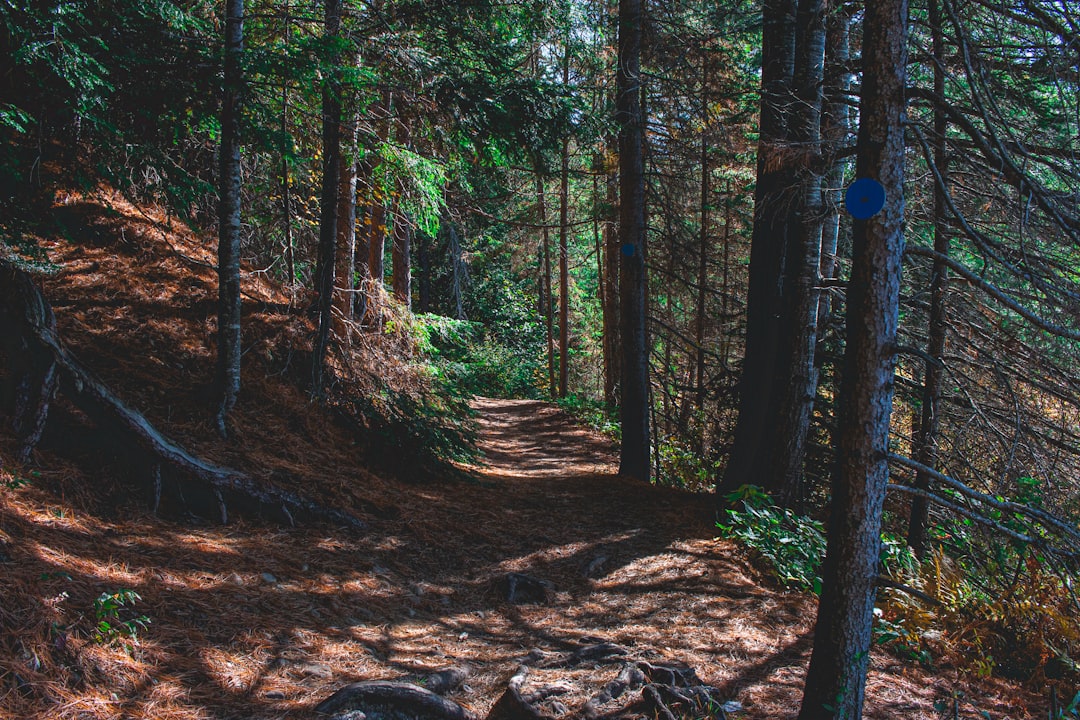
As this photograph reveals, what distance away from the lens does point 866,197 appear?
118 inches

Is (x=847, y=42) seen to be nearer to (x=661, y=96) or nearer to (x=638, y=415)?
(x=661, y=96)

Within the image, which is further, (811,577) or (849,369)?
(811,577)

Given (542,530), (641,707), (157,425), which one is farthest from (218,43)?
(641,707)

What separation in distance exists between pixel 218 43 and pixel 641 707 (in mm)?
6280

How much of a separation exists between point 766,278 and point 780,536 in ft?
10.0

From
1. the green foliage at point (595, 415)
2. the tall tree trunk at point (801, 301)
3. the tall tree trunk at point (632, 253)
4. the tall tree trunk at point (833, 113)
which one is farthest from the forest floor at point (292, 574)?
the green foliage at point (595, 415)

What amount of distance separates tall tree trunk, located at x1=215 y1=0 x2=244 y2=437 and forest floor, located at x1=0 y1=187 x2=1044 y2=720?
406mm

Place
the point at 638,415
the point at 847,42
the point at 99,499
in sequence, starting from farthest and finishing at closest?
1. the point at 638,415
2. the point at 847,42
3. the point at 99,499

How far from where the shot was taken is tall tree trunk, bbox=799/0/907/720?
9.99ft

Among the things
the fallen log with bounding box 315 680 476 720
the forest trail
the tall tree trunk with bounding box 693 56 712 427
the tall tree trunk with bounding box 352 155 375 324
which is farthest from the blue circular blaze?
the forest trail

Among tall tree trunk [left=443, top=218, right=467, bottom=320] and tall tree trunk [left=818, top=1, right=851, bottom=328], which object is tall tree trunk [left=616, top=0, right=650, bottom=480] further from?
tall tree trunk [left=443, top=218, right=467, bottom=320]

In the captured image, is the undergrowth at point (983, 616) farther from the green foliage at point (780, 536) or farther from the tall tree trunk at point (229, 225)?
the tall tree trunk at point (229, 225)

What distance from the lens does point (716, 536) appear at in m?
6.73

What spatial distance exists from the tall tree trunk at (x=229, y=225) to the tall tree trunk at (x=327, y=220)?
1.26 meters
